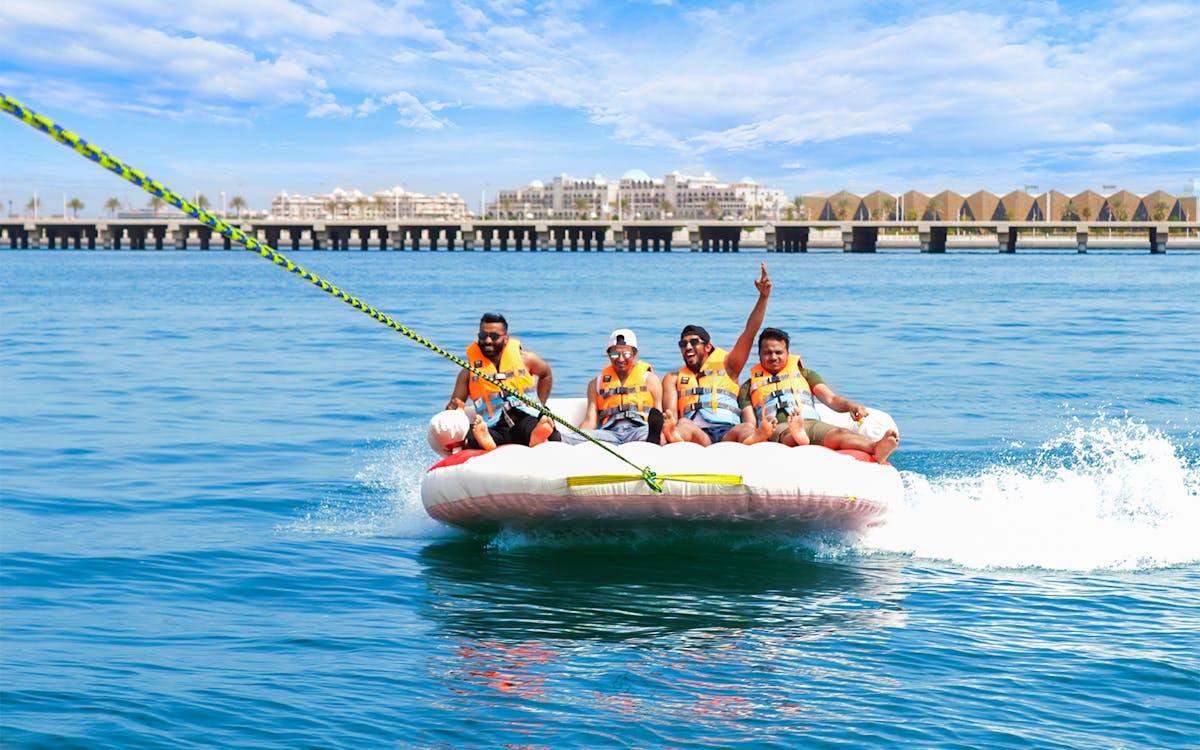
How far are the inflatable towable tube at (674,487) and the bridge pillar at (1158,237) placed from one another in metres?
113

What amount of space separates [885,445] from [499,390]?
2883 millimetres

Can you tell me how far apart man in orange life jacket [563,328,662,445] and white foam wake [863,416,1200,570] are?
178cm

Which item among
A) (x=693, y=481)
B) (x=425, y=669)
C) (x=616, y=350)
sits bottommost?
(x=425, y=669)

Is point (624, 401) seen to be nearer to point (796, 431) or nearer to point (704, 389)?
point (704, 389)

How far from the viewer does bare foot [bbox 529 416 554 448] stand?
964 centimetres

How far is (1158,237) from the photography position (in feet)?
369

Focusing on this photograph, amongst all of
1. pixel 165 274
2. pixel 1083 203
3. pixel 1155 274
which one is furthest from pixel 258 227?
pixel 1083 203

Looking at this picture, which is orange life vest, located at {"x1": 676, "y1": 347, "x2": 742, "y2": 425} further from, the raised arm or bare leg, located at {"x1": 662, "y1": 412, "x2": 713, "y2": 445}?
bare leg, located at {"x1": 662, "y1": 412, "x2": 713, "y2": 445}

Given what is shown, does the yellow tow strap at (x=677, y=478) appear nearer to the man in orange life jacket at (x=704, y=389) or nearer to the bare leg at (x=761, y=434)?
the bare leg at (x=761, y=434)

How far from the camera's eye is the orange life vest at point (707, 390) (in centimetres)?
1003

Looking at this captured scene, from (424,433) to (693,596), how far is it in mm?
7930

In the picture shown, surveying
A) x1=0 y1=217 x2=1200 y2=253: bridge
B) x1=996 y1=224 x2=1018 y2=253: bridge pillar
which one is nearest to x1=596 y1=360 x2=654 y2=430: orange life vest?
x1=0 y1=217 x2=1200 y2=253: bridge

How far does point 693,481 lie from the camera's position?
8.45 meters

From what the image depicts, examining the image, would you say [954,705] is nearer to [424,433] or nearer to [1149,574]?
[1149,574]
